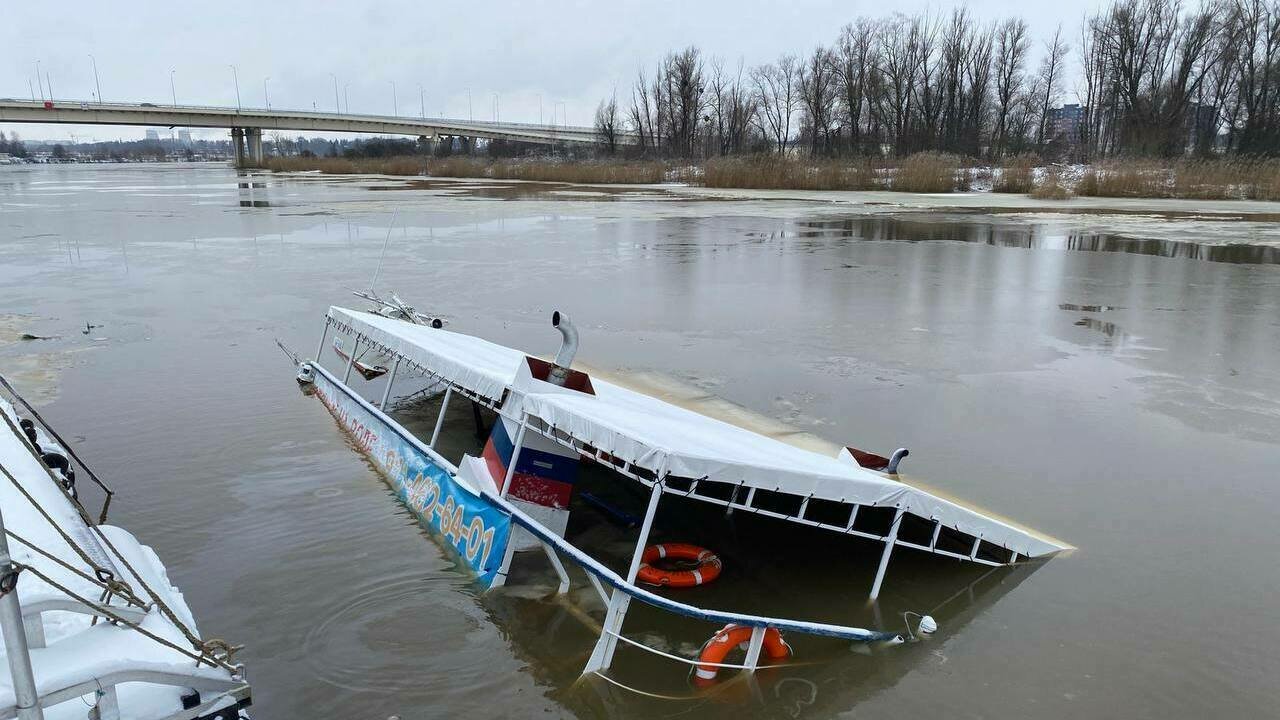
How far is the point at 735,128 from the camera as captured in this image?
94.6 metres

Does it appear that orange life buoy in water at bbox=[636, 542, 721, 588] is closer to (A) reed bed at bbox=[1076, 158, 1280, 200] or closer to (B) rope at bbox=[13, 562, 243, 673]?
(B) rope at bbox=[13, 562, 243, 673]

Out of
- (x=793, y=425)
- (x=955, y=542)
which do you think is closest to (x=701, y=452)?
(x=955, y=542)

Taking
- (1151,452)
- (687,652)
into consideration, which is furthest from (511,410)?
(1151,452)

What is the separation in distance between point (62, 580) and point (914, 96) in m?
89.6

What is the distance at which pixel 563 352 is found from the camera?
714cm

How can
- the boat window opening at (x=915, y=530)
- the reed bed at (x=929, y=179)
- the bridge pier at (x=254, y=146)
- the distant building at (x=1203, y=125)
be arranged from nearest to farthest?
the boat window opening at (x=915, y=530) < the reed bed at (x=929, y=179) < the distant building at (x=1203, y=125) < the bridge pier at (x=254, y=146)

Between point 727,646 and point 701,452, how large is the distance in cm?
126

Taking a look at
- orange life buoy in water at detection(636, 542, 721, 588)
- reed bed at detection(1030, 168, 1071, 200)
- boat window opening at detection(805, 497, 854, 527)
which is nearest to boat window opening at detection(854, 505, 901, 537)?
boat window opening at detection(805, 497, 854, 527)

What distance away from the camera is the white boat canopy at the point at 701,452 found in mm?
5398

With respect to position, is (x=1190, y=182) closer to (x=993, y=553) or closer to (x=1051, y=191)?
(x=1051, y=191)

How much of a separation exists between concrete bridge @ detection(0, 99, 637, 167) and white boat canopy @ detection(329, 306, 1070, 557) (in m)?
109

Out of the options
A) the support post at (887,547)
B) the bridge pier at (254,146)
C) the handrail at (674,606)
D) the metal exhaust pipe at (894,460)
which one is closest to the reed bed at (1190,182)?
the metal exhaust pipe at (894,460)

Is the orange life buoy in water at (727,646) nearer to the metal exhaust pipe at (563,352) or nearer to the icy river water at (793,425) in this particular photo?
the icy river water at (793,425)

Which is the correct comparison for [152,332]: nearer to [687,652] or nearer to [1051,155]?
[687,652]
